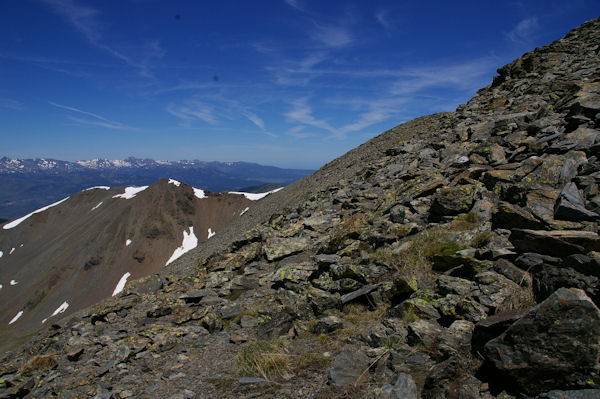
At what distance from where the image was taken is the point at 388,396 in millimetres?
4520

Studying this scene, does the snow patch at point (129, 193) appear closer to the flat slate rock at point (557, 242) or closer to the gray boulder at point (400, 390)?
the gray boulder at point (400, 390)

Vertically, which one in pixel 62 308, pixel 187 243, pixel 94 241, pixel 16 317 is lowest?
pixel 16 317

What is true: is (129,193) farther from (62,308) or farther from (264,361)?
(264,361)

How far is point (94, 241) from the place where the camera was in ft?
375

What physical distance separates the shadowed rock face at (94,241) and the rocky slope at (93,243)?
0.94 ft

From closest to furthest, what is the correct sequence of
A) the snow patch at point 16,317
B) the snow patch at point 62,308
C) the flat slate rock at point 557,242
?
1. the flat slate rock at point 557,242
2. the snow patch at point 16,317
3. the snow patch at point 62,308

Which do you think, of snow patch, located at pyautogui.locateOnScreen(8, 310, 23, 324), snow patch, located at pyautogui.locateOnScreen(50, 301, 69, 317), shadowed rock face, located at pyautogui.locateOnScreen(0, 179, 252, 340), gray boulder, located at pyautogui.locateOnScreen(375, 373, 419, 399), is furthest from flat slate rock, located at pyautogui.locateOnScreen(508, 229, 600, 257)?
snow patch, located at pyautogui.locateOnScreen(8, 310, 23, 324)

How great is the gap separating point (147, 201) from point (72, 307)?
5597cm

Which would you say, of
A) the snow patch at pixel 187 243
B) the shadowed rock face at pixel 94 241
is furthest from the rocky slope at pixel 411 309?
the snow patch at pixel 187 243

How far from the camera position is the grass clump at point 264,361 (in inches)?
241

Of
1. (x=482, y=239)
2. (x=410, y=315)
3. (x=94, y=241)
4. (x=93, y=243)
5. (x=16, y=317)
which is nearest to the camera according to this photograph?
(x=410, y=315)

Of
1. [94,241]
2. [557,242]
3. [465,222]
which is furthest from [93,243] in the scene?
[557,242]

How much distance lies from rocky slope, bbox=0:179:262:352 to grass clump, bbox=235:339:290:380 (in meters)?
107

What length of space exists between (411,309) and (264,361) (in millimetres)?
3465
